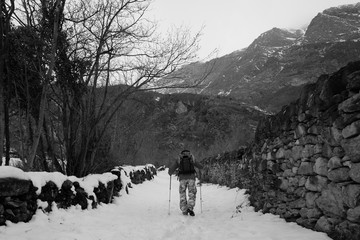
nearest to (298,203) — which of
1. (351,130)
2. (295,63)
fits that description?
(351,130)

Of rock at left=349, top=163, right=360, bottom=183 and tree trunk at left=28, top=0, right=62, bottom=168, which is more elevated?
tree trunk at left=28, top=0, right=62, bottom=168

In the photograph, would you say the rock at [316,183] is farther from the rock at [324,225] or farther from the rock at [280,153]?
the rock at [280,153]

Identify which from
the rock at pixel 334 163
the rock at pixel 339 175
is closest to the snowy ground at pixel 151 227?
the rock at pixel 339 175

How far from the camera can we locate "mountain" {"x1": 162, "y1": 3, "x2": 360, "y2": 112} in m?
96.4

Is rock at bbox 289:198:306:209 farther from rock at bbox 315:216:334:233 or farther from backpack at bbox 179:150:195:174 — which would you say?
backpack at bbox 179:150:195:174

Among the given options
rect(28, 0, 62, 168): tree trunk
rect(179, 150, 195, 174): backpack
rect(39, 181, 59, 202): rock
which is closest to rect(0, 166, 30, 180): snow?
rect(39, 181, 59, 202): rock

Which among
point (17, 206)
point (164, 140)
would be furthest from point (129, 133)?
point (164, 140)

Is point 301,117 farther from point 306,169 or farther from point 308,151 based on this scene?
point 306,169

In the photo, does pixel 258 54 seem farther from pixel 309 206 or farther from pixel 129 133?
pixel 309 206

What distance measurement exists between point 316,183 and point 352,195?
944 mm

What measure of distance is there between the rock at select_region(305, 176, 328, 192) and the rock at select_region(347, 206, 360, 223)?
0.68m

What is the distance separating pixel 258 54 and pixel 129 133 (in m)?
170

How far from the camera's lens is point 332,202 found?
3.90 m

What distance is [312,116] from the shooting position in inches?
182
